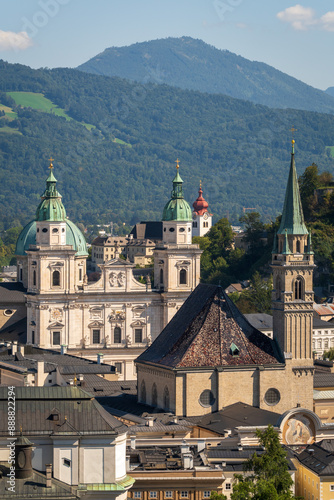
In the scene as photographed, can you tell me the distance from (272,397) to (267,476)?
23844 millimetres

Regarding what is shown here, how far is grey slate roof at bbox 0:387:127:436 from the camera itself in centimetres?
5331

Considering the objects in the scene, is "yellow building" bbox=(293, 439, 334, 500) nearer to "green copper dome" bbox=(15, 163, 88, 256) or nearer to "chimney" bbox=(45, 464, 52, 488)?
"chimney" bbox=(45, 464, 52, 488)

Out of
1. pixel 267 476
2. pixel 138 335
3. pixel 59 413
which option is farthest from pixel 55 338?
pixel 59 413

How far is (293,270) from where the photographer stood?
9131 cm

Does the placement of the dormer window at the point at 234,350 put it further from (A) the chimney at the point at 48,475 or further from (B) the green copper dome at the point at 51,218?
(B) the green copper dome at the point at 51,218

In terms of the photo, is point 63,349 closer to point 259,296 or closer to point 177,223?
point 177,223

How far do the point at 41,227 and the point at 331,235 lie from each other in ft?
164

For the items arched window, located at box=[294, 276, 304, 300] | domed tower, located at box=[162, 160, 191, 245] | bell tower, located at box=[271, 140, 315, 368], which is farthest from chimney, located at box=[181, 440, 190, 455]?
domed tower, located at box=[162, 160, 191, 245]

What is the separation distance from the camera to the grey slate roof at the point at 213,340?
291ft

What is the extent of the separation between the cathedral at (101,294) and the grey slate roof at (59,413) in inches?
2789

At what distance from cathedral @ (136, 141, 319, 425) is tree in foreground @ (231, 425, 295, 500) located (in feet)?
55.0

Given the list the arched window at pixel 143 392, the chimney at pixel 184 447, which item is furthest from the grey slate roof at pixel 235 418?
the chimney at pixel 184 447

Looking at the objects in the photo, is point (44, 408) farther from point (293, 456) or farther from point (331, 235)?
point (331, 235)

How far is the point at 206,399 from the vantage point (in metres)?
87.8
